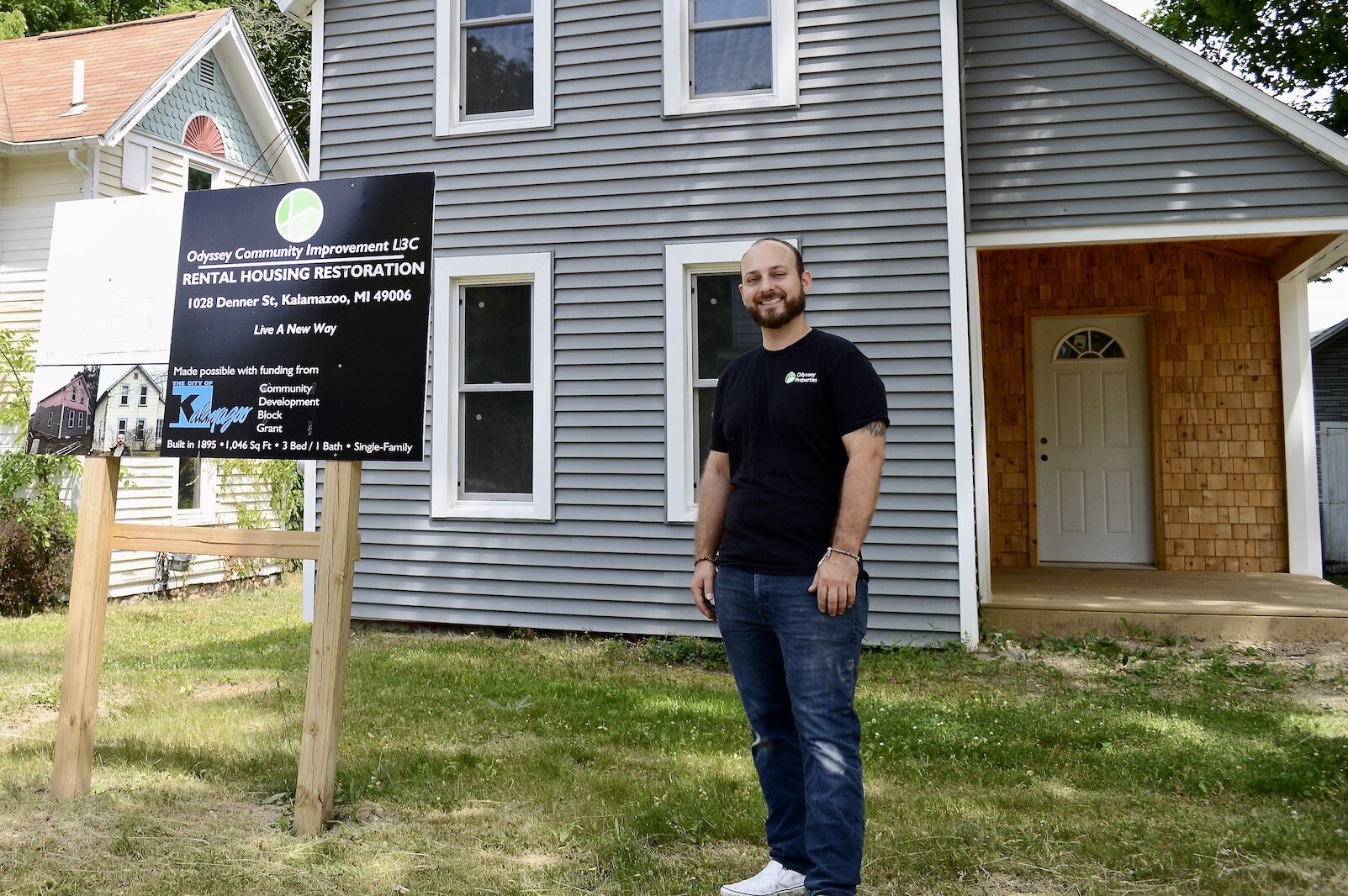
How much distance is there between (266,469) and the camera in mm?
12219

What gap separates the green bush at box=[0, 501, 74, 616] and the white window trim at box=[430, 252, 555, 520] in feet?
13.5

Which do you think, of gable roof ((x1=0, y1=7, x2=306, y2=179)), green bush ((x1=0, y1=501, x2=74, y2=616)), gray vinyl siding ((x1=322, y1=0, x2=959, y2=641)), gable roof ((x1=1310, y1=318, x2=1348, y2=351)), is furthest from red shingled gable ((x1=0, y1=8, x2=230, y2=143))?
gable roof ((x1=1310, y1=318, x2=1348, y2=351))

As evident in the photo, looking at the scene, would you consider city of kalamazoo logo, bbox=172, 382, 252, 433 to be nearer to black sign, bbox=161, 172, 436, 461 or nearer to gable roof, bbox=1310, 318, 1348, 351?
black sign, bbox=161, 172, 436, 461

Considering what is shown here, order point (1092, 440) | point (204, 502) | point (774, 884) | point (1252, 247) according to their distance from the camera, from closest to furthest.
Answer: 1. point (774, 884)
2. point (1252, 247)
3. point (1092, 440)
4. point (204, 502)

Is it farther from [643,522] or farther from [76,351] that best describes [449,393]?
[76,351]

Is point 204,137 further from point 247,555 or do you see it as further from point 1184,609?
point 1184,609

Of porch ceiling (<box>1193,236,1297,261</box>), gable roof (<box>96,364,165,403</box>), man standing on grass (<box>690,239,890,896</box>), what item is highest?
porch ceiling (<box>1193,236,1297,261</box>)

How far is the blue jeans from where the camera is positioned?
2.66 m

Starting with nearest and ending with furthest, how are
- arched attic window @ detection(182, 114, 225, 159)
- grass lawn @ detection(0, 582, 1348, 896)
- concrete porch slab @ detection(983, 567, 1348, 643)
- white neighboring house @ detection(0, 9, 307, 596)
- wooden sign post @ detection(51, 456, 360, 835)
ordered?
1. grass lawn @ detection(0, 582, 1348, 896)
2. wooden sign post @ detection(51, 456, 360, 835)
3. concrete porch slab @ detection(983, 567, 1348, 643)
4. white neighboring house @ detection(0, 9, 307, 596)
5. arched attic window @ detection(182, 114, 225, 159)

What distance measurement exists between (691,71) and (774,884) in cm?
619

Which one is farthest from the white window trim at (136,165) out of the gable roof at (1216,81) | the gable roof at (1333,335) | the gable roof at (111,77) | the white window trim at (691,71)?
the gable roof at (1333,335)

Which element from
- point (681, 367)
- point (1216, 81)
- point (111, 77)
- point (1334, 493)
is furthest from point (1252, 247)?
point (111, 77)

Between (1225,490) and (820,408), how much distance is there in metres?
7.21

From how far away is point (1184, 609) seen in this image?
6887 millimetres
